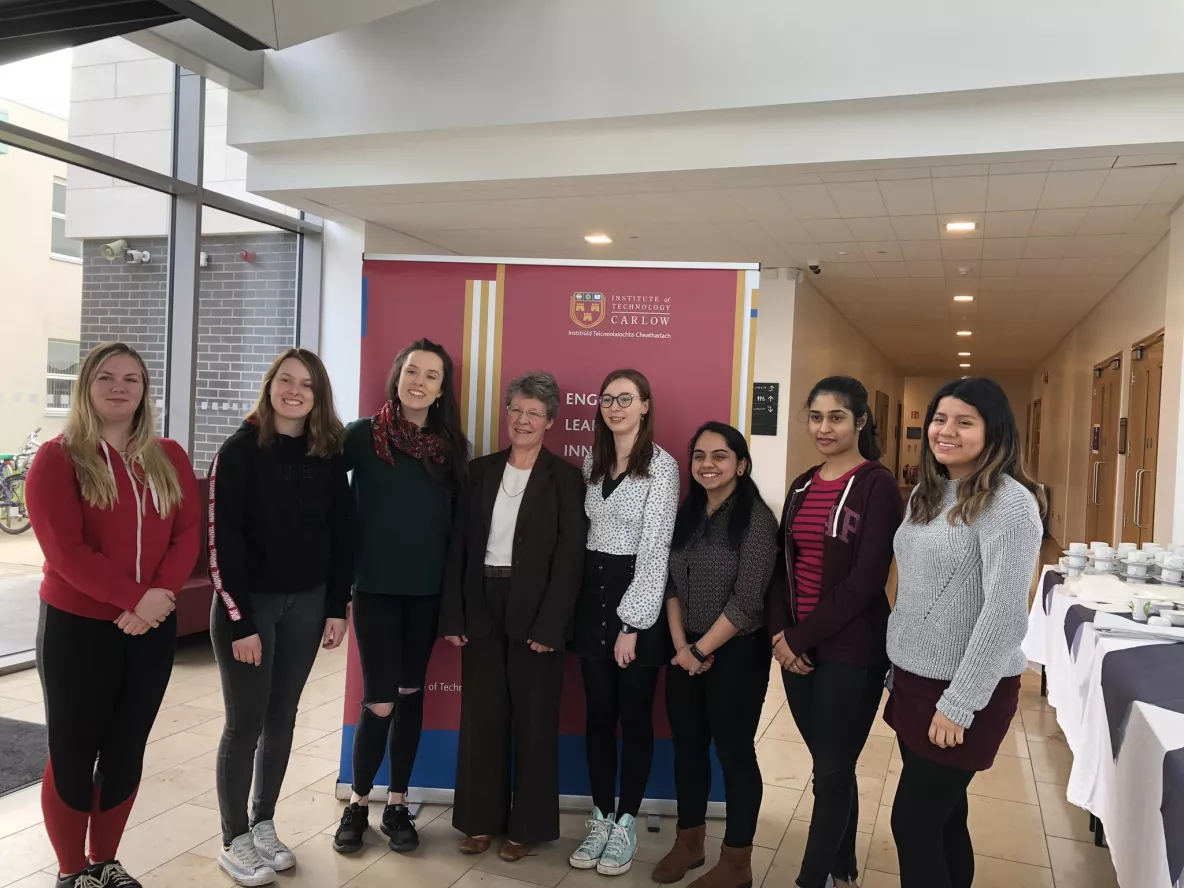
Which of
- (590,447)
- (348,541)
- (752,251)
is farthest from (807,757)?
(752,251)

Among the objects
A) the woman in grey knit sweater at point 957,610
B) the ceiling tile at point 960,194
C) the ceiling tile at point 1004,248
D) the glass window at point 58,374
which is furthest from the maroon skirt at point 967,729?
the ceiling tile at point 1004,248

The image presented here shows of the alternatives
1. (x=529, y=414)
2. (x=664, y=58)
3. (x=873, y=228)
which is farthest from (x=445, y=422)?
(x=873, y=228)

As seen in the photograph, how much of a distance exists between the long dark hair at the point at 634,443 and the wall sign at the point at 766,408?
5.58 m

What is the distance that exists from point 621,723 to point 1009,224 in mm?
4904

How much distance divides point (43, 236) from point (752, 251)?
5129 millimetres

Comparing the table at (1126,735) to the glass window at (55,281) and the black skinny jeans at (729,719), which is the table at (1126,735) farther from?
the glass window at (55,281)

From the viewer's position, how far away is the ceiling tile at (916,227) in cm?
599

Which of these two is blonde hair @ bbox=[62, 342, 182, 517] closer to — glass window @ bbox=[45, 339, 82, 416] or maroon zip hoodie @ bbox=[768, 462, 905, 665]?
maroon zip hoodie @ bbox=[768, 462, 905, 665]

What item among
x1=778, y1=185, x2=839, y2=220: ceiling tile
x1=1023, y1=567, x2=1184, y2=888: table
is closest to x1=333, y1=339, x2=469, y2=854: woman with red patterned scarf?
x1=1023, y1=567, x2=1184, y2=888: table

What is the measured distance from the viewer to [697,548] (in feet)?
8.69

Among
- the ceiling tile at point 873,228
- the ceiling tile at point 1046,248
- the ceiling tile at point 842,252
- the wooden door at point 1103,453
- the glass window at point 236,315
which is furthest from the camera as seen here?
the wooden door at point 1103,453

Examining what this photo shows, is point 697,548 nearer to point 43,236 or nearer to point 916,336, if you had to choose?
point 43,236

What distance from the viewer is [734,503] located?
262 cm

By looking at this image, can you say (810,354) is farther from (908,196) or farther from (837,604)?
(837,604)
